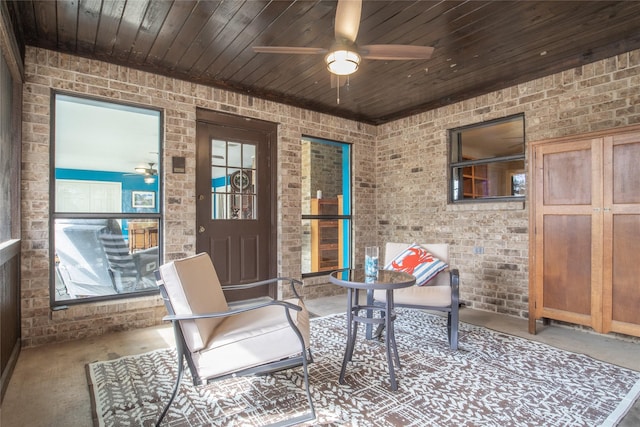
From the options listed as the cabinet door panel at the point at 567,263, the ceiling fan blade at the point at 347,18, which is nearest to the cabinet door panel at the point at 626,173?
the cabinet door panel at the point at 567,263

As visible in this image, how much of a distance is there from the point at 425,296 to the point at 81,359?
3.03 meters

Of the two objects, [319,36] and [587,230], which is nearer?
[319,36]

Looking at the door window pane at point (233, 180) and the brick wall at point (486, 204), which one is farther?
the door window pane at point (233, 180)

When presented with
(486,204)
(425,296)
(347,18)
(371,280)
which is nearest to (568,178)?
(486,204)

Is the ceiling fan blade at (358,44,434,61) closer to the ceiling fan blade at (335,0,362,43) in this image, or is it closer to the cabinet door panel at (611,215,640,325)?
the ceiling fan blade at (335,0,362,43)

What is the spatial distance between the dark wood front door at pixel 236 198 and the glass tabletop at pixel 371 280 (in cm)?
189

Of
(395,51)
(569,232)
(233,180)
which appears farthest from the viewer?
(233,180)

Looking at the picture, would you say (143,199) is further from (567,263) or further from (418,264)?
(567,263)

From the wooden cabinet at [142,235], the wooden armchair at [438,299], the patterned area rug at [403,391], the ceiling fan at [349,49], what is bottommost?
the patterned area rug at [403,391]

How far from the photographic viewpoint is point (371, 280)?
8.70ft

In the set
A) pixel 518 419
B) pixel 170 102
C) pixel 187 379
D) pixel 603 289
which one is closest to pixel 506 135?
pixel 603 289

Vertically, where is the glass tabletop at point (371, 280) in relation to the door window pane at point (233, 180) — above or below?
below

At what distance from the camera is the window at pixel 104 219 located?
3.52 metres

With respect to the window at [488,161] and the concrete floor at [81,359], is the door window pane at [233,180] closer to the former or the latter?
the concrete floor at [81,359]
